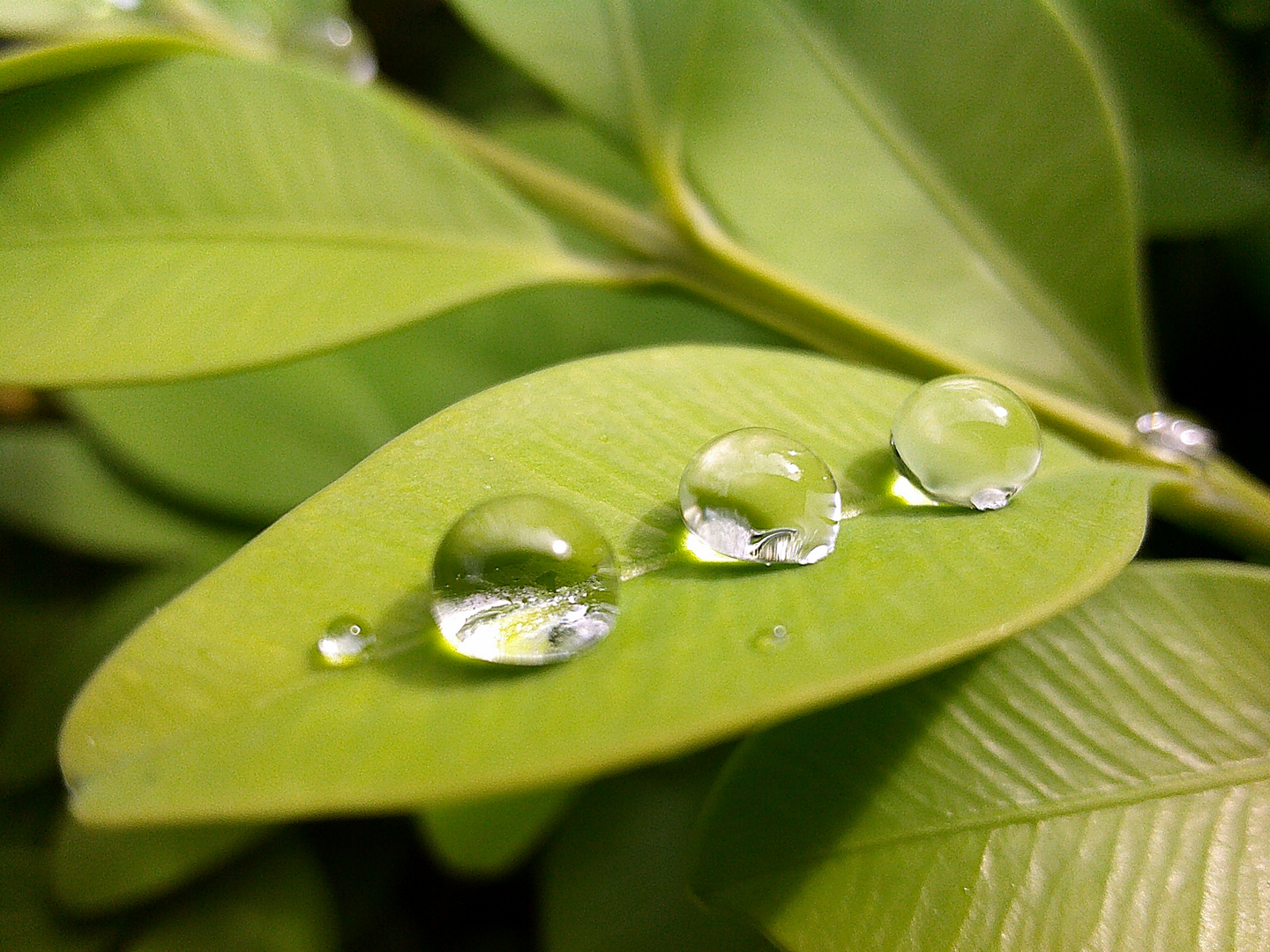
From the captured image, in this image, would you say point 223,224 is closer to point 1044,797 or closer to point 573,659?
point 573,659

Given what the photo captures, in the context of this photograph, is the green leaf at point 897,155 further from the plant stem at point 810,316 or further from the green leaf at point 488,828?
the green leaf at point 488,828

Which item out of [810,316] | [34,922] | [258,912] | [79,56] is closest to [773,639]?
[810,316]

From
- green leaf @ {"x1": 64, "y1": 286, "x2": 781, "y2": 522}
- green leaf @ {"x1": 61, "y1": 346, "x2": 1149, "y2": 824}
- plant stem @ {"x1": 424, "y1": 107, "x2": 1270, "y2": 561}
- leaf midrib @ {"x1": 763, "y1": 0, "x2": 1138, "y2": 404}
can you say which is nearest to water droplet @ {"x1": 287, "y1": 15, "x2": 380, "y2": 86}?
plant stem @ {"x1": 424, "y1": 107, "x2": 1270, "y2": 561}

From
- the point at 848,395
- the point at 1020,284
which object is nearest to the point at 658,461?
the point at 848,395

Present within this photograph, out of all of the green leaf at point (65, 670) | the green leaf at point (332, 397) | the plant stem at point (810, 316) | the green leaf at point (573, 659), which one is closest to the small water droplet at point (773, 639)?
the green leaf at point (573, 659)

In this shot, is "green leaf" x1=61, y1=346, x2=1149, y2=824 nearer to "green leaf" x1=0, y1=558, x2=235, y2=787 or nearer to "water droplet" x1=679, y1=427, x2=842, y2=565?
"water droplet" x1=679, y1=427, x2=842, y2=565

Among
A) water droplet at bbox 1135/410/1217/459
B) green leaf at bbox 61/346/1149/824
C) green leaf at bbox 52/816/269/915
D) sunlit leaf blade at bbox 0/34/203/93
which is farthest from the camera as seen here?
green leaf at bbox 52/816/269/915
